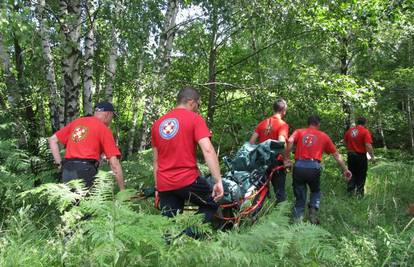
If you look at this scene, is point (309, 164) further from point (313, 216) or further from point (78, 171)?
point (78, 171)

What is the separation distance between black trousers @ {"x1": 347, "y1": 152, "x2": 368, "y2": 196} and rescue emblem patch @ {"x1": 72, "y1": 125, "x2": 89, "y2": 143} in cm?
715

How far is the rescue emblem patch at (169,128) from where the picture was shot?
4491 mm

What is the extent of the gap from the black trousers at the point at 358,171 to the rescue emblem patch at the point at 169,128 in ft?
22.5

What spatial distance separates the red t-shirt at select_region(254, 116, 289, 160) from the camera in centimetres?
709

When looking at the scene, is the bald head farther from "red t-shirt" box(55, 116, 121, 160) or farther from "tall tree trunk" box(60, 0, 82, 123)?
"tall tree trunk" box(60, 0, 82, 123)

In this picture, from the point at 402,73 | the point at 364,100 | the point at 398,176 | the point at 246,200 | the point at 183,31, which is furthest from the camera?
the point at 402,73

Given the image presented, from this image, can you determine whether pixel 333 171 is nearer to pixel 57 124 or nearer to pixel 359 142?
pixel 359 142

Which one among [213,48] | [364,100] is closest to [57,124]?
[213,48]

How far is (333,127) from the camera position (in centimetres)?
1385

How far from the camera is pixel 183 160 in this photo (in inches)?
176

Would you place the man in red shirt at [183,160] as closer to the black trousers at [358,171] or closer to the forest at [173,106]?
the forest at [173,106]

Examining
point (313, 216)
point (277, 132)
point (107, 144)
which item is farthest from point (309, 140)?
point (107, 144)

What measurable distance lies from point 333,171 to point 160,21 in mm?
6573

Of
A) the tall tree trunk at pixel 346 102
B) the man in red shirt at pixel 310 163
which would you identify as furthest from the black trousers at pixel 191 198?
the tall tree trunk at pixel 346 102
